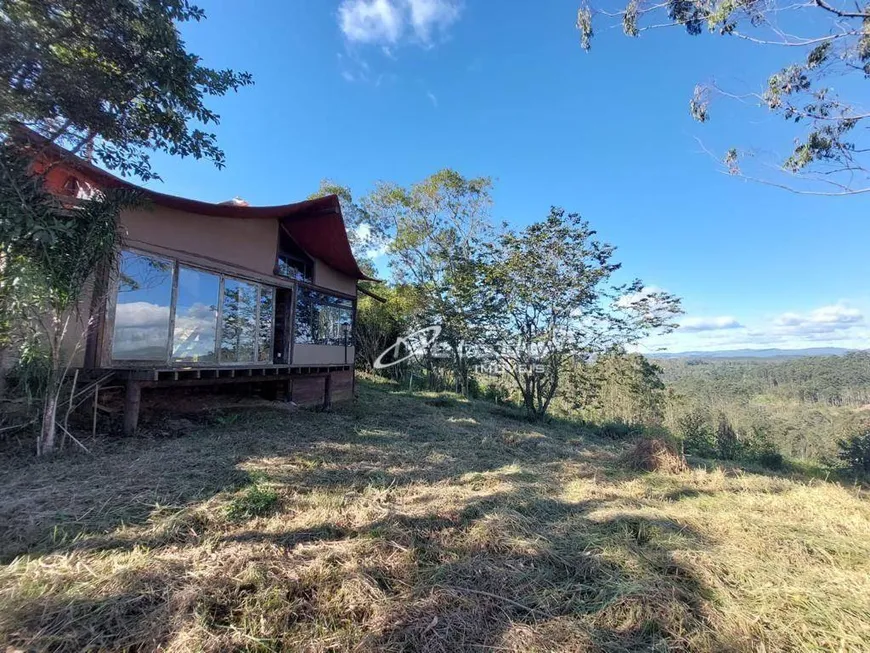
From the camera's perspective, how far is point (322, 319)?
9297 millimetres

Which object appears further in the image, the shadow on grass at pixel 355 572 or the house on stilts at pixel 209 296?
the house on stilts at pixel 209 296

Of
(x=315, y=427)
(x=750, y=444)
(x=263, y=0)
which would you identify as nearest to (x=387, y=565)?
(x=315, y=427)

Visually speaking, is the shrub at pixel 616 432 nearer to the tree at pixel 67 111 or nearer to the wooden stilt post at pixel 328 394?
the wooden stilt post at pixel 328 394

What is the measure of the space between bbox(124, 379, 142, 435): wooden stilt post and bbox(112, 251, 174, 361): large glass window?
20.9 inches

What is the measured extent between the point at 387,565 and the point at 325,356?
7410 mm

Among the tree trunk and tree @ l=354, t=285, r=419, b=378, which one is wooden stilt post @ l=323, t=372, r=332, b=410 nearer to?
the tree trunk

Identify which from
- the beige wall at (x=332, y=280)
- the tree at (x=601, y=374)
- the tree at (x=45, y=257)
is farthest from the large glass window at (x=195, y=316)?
the tree at (x=601, y=374)

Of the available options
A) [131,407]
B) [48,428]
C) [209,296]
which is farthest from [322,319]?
[48,428]

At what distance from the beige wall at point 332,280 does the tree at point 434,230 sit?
12.3 ft

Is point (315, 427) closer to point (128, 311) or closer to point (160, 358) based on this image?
point (160, 358)

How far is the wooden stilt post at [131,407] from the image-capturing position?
476cm

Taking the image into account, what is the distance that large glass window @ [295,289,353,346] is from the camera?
332 inches

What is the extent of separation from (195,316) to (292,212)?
2531 mm
